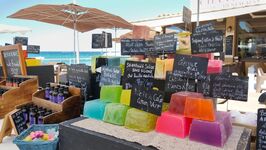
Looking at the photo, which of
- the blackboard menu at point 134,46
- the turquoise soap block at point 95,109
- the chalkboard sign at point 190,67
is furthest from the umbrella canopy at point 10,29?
the chalkboard sign at point 190,67

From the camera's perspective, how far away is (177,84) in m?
1.69

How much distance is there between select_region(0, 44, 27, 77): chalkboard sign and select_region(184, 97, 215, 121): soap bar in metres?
2.27

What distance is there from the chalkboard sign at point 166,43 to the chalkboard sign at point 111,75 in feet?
1.35

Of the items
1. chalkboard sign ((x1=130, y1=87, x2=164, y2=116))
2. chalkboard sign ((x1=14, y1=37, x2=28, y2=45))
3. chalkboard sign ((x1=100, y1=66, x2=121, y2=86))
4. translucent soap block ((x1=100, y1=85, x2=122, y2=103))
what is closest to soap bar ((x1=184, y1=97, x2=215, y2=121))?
chalkboard sign ((x1=130, y1=87, x2=164, y2=116))

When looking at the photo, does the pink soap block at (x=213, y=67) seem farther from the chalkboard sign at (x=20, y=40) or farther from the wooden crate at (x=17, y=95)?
the chalkboard sign at (x=20, y=40)

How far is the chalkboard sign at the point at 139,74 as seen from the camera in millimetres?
1811

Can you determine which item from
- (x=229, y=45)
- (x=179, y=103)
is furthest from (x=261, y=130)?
(x=229, y=45)

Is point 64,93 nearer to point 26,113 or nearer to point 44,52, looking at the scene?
point 26,113

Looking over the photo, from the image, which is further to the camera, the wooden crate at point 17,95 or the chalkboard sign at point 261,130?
the wooden crate at point 17,95

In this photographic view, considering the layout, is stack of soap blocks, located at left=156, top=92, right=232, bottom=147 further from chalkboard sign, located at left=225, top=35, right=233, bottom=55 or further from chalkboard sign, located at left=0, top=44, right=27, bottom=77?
Result: chalkboard sign, located at left=225, top=35, right=233, bottom=55

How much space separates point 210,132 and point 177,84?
440mm

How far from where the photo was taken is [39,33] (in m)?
46.5

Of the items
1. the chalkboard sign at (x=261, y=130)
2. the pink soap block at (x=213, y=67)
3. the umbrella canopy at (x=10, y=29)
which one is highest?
the umbrella canopy at (x=10, y=29)

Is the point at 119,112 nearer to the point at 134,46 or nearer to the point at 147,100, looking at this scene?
the point at 147,100
